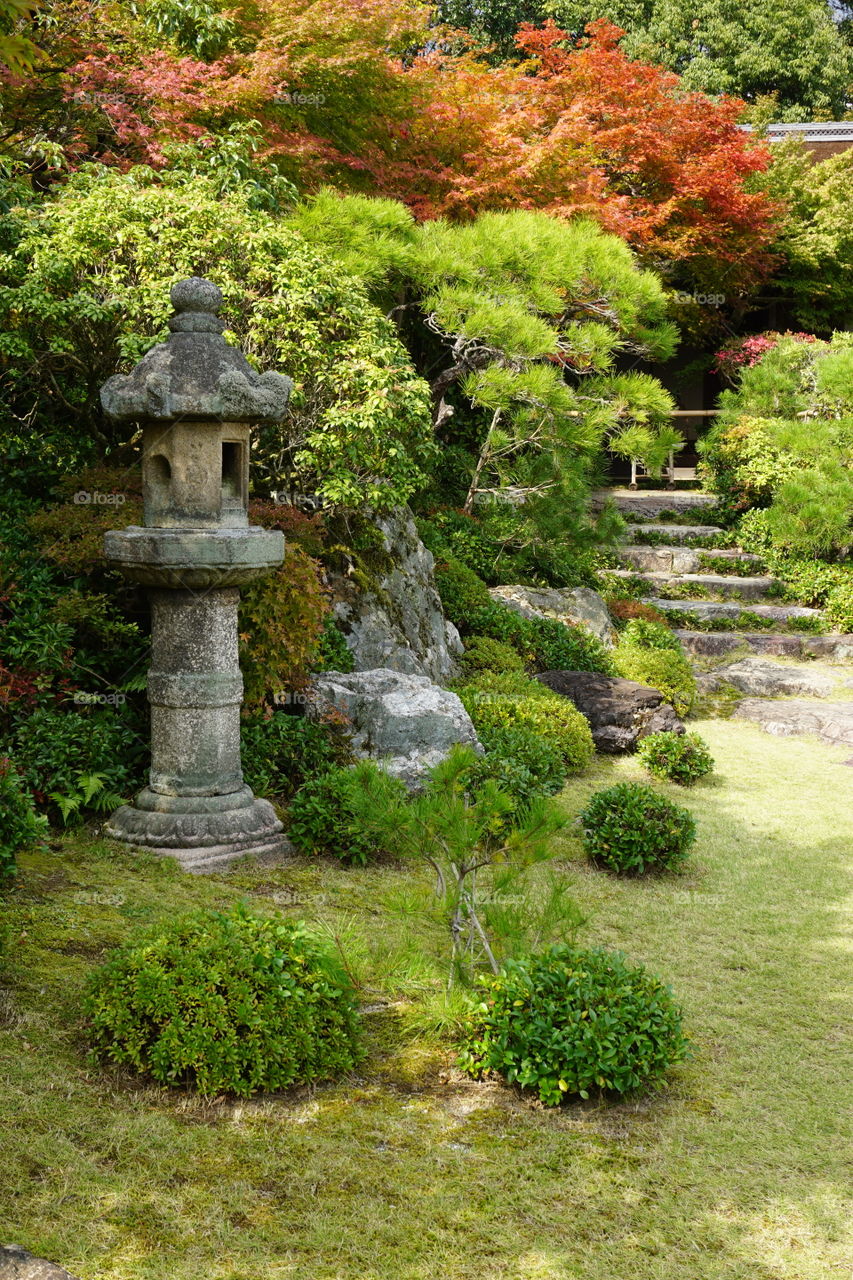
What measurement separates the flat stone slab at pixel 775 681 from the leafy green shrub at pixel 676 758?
3.47 metres

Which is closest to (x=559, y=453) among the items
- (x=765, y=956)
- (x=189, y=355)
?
(x=189, y=355)

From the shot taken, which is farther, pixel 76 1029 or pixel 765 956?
pixel 765 956

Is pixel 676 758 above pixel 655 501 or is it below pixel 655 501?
below

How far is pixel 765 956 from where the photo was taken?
A: 634 cm

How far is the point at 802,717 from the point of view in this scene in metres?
12.0

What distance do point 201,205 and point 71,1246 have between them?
24.0ft

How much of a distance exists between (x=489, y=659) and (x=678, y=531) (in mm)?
7888

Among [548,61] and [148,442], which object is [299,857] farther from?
[548,61]

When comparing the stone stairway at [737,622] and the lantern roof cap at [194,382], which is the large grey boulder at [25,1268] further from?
the stone stairway at [737,622]

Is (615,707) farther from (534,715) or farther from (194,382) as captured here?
(194,382)

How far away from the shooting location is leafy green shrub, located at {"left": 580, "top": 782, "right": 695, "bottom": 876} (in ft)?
24.8

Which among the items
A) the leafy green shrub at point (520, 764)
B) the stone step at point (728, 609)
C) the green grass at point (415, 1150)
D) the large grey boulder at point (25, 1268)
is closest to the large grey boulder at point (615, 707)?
the leafy green shrub at point (520, 764)

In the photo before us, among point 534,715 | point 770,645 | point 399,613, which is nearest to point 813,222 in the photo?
point 770,645

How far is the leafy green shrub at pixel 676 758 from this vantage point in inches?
385
